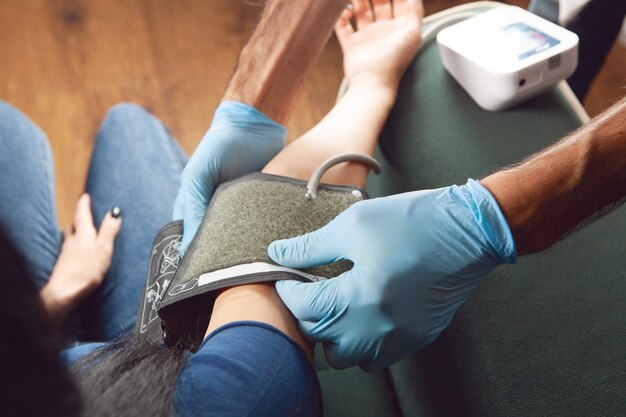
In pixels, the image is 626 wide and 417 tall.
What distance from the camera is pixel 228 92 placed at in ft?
2.91

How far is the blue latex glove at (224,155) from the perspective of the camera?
2.54 feet

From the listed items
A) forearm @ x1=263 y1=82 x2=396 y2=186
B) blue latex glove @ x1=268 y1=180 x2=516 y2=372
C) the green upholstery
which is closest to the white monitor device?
the green upholstery

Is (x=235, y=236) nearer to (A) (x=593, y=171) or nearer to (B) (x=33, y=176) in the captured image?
(A) (x=593, y=171)

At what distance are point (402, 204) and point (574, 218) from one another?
212 mm

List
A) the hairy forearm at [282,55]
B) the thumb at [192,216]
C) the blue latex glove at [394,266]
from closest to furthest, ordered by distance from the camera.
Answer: the blue latex glove at [394,266], the thumb at [192,216], the hairy forearm at [282,55]

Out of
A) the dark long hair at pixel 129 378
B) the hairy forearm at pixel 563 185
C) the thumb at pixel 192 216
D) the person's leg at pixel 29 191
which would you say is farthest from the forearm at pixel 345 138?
the person's leg at pixel 29 191

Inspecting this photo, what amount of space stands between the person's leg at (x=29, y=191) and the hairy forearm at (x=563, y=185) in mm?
812

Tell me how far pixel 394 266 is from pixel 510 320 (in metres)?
0.21

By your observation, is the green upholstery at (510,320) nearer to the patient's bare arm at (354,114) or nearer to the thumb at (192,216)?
the patient's bare arm at (354,114)

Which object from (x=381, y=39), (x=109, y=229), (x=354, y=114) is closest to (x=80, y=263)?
(x=109, y=229)

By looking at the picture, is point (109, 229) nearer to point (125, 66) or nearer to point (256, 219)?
point (256, 219)

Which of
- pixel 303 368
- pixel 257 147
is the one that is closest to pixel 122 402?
pixel 303 368

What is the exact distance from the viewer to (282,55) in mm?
873

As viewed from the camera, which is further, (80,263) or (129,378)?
(80,263)
